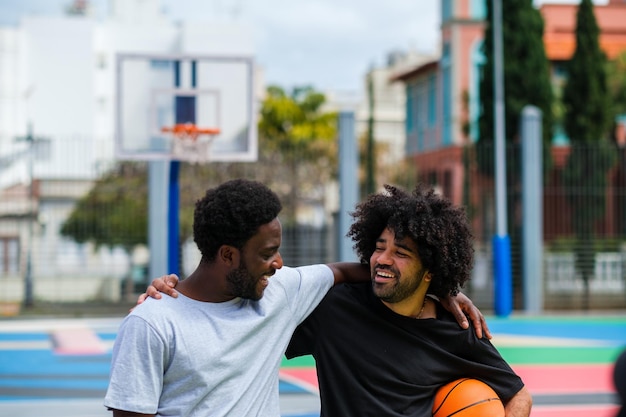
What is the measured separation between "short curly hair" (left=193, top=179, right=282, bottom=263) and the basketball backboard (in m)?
8.26

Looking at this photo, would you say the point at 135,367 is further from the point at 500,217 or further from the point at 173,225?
the point at 500,217

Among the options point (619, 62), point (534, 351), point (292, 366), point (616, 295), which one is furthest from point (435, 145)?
point (292, 366)

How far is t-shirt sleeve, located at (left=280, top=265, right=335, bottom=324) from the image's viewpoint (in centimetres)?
310

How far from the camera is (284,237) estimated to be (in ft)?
56.7

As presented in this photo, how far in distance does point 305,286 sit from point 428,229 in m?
0.44

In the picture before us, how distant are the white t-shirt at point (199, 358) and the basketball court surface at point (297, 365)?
9.58ft

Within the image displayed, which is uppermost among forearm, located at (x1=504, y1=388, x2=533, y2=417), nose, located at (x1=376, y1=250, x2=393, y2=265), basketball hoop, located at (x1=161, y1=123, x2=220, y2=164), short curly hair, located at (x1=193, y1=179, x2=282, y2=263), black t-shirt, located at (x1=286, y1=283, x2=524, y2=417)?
basketball hoop, located at (x1=161, y1=123, x2=220, y2=164)

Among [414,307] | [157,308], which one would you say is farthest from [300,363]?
[157,308]

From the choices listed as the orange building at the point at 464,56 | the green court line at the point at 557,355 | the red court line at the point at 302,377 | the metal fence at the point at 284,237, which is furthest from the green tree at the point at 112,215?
the orange building at the point at 464,56

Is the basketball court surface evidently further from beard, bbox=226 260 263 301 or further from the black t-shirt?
beard, bbox=226 260 263 301

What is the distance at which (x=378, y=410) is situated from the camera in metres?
3.07

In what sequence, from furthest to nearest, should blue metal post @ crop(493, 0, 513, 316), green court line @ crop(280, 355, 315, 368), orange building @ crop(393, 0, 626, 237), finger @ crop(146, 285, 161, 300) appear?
orange building @ crop(393, 0, 626, 237), blue metal post @ crop(493, 0, 513, 316), green court line @ crop(280, 355, 315, 368), finger @ crop(146, 285, 161, 300)

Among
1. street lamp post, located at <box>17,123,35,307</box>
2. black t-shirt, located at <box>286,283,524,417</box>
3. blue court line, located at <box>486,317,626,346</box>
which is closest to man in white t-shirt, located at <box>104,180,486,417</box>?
A: black t-shirt, located at <box>286,283,524,417</box>

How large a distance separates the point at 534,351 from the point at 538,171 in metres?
5.49
